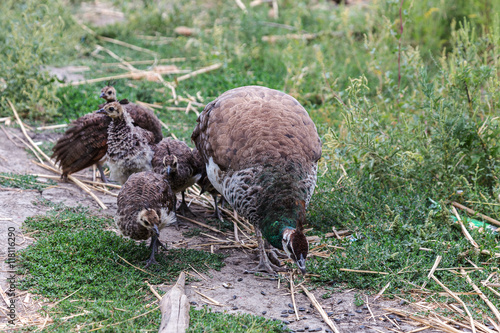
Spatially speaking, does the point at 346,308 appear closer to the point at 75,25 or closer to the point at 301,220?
the point at 301,220

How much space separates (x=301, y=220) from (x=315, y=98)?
13.7ft

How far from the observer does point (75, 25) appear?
9883 mm

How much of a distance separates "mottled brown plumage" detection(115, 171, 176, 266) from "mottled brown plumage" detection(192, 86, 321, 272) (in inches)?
18.3

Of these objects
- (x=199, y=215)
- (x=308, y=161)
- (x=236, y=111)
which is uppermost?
(x=236, y=111)

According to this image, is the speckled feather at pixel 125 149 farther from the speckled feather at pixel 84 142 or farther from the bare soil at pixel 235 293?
the bare soil at pixel 235 293

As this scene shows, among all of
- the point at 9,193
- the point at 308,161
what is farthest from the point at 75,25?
the point at 308,161

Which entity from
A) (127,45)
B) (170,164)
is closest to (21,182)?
(170,164)

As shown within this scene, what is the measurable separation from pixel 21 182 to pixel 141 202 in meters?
1.77

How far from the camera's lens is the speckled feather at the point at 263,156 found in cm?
389

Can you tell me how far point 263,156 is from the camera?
158 inches

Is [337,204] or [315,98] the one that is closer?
[337,204]

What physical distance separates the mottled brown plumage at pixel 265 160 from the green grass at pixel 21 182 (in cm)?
185

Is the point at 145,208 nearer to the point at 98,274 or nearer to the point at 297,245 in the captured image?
the point at 98,274

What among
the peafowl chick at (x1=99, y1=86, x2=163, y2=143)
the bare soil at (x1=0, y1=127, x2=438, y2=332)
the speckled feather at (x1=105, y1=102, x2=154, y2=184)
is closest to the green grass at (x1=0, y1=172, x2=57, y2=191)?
the bare soil at (x1=0, y1=127, x2=438, y2=332)
